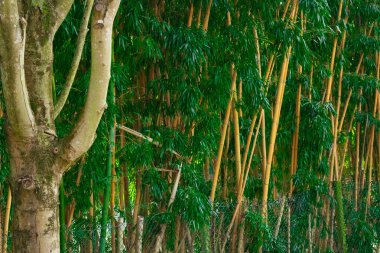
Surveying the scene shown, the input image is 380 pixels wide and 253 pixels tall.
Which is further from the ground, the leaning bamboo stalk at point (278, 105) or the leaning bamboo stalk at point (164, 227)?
the leaning bamboo stalk at point (278, 105)

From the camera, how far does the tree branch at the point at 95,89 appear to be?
274 cm

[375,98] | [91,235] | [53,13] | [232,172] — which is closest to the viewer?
[53,13]

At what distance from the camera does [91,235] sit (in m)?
4.16

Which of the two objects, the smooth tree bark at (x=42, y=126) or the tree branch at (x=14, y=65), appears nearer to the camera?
the tree branch at (x=14, y=65)

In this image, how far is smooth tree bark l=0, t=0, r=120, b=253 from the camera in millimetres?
2748

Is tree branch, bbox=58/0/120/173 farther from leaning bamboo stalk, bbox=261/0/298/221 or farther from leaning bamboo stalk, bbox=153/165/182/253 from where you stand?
leaning bamboo stalk, bbox=261/0/298/221

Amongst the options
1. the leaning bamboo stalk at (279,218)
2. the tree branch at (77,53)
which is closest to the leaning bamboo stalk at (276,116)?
the leaning bamboo stalk at (279,218)

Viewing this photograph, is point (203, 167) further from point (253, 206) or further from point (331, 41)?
point (331, 41)

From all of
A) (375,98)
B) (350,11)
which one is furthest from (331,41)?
(375,98)

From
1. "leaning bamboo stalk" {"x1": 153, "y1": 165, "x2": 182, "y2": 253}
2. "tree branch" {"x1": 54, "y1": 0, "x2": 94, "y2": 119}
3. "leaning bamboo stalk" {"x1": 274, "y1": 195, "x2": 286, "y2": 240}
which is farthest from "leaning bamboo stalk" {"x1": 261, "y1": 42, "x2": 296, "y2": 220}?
"tree branch" {"x1": 54, "y1": 0, "x2": 94, "y2": 119}

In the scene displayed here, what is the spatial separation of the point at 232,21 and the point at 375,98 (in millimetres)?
2332

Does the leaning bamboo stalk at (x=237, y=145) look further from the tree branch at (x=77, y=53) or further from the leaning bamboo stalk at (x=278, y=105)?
the tree branch at (x=77, y=53)

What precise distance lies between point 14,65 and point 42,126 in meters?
0.33

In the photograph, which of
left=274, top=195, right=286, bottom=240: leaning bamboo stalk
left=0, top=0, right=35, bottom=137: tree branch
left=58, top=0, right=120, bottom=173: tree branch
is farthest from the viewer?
left=274, top=195, right=286, bottom=240: leaning bamboo stalk
